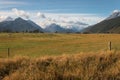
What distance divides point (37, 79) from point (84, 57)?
3.91 meters

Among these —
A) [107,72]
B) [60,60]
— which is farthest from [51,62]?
[107,72]

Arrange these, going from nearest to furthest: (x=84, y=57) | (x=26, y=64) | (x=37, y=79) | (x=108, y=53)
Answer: (x=37, y=79)
(x=26, y=64)
(x=84, y=57)
(x=108, y=53)

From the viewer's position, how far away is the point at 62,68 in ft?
56.6

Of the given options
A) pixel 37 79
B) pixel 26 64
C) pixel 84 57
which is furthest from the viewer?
pixel 84 57

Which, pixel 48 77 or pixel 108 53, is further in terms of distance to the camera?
pixel 108 53

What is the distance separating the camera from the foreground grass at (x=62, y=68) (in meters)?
16.0

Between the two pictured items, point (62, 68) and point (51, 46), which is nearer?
point (62, 68)

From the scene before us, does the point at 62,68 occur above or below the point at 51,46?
above

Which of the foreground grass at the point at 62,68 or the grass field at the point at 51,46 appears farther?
the grass field at the point at 51,46

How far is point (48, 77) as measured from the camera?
51.9 ft

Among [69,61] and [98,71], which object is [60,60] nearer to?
[69,61]

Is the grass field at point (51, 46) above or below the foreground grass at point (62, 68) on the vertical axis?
below

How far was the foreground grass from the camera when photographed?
1603cm

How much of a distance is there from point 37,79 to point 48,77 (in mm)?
545
